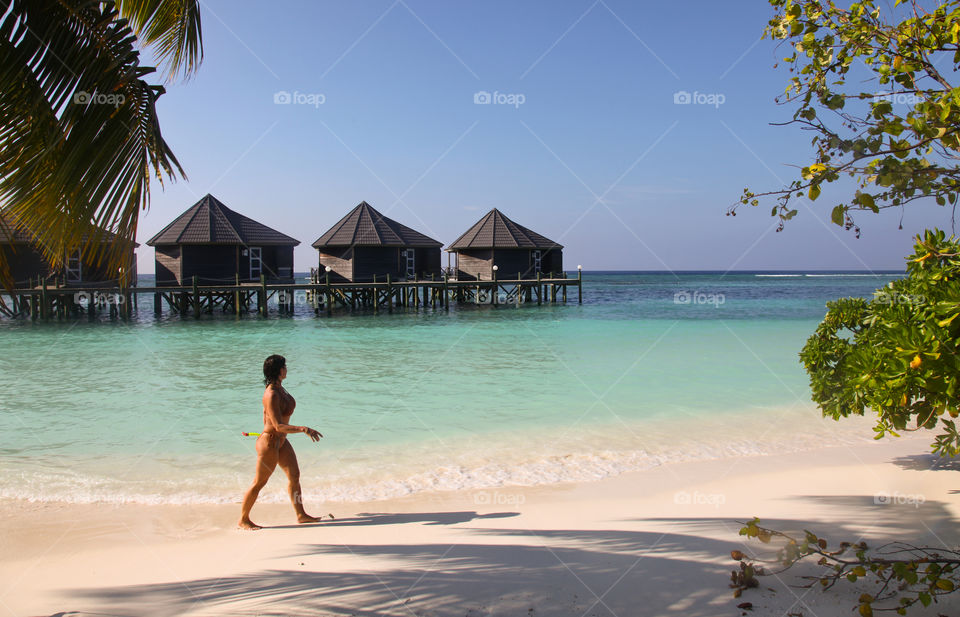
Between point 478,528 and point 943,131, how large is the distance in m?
3.86

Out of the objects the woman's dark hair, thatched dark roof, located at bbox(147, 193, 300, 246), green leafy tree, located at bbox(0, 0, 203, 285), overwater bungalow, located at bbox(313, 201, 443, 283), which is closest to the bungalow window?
overwater bungalow, located at bbox(313, 201, 443, 283)

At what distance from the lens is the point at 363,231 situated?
32.4m

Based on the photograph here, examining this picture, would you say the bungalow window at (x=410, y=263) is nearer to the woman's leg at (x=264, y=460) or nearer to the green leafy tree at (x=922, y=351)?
the woman's leg at (x=264, y=460)

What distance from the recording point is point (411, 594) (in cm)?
349

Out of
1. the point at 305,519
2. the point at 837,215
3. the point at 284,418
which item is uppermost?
the point at 837,215

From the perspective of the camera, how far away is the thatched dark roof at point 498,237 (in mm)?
35750

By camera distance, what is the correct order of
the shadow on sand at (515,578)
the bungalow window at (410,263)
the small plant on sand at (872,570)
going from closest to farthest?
the small plant on sand at (872,570) < the shadow on sand at (515,578) < the bungalow window at (410,263)

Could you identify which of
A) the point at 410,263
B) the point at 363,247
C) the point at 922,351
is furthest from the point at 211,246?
the point at 922,351

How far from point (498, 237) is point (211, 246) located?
15.8 meters

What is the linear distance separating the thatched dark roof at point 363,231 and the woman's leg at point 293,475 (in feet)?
90.8

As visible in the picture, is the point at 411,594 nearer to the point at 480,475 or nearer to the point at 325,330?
the point at 480,475

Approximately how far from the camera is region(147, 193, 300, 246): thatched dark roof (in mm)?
28250

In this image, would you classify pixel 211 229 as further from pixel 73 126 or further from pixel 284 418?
pixel 73 126

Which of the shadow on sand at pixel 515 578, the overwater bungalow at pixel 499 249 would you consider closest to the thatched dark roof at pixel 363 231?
the overwater bungalow at pixel 499 249
